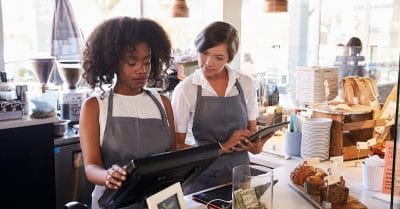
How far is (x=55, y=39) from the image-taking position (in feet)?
12.2

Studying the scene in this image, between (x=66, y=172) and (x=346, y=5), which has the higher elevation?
(x=346, y=5)

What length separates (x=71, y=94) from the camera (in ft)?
10.7

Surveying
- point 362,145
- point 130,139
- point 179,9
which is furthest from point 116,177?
point 179,9

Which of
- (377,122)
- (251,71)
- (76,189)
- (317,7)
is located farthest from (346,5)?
(76,189)

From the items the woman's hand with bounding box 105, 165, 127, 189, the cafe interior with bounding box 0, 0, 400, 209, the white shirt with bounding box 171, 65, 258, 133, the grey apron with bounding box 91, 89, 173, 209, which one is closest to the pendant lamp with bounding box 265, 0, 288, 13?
the cafe interior with bounding box 0, 0, 400, 209

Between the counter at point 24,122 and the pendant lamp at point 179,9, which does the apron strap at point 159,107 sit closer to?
the counter at point 24,122

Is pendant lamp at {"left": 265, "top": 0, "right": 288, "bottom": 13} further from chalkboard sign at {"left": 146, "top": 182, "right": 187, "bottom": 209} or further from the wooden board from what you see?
chalkboard sign at {"left": 146, "top": 182, "right": 187, "bottom": 209}

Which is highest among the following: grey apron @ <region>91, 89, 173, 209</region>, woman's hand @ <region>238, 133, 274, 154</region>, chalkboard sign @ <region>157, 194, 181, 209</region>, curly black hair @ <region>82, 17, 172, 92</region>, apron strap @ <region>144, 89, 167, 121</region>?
curly black hair @ <region>82, 17, 172, 92</region>

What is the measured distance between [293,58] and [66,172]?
2.80 metres

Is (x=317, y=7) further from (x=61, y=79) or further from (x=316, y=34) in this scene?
(x=61, y=79)

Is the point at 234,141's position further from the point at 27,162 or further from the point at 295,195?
the point at 27,162

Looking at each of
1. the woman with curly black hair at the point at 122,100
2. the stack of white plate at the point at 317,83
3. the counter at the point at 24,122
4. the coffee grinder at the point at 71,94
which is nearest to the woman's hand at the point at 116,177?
the woman with curly black hair at the point at 122,100

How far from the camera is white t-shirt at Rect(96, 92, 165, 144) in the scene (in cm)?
170

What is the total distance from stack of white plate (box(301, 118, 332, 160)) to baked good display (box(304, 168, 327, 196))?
0.70 metres
